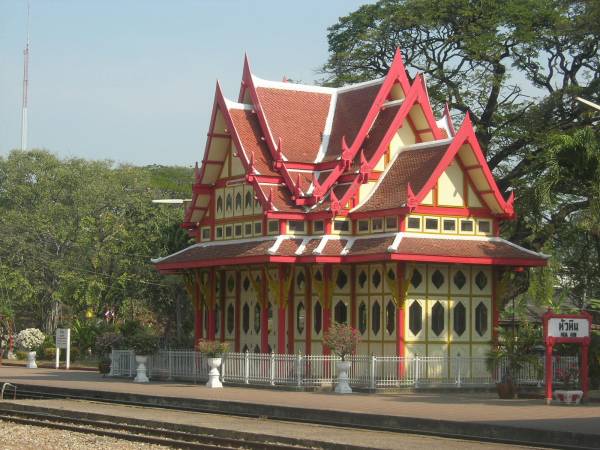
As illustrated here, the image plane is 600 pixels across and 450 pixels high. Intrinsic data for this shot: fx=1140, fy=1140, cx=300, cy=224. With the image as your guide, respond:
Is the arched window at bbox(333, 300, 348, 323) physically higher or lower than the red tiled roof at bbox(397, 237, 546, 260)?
lower

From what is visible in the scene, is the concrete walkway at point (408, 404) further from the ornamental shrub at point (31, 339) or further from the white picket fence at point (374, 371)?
the ornamental shrub at point (31, 339)

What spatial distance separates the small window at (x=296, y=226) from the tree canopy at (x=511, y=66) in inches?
391

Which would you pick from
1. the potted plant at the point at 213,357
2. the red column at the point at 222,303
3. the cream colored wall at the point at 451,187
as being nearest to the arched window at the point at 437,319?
the cream colored wall at the point at 451,187

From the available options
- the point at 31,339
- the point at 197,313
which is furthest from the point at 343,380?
the point at 31,339

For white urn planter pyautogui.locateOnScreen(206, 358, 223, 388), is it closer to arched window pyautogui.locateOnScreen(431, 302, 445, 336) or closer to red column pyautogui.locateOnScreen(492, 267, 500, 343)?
arched window pyautogui.locateOnScreen(431, 302, 445, 336)

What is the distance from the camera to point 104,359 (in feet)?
132

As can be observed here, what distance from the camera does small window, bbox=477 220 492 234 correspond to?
1379 inches

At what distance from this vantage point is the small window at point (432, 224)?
33938 millimetres

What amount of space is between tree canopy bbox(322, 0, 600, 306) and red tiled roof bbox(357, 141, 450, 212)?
7.60 m

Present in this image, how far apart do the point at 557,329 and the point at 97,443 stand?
1175 cm

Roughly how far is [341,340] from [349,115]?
9667 mm

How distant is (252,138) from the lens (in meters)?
37.8

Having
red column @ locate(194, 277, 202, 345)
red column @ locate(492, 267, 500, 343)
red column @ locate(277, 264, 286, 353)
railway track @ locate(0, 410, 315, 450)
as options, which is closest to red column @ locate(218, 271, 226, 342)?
red column @ locate(194, 277, 202, 345)

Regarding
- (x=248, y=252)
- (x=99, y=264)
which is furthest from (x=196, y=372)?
(x=99, y=264)
